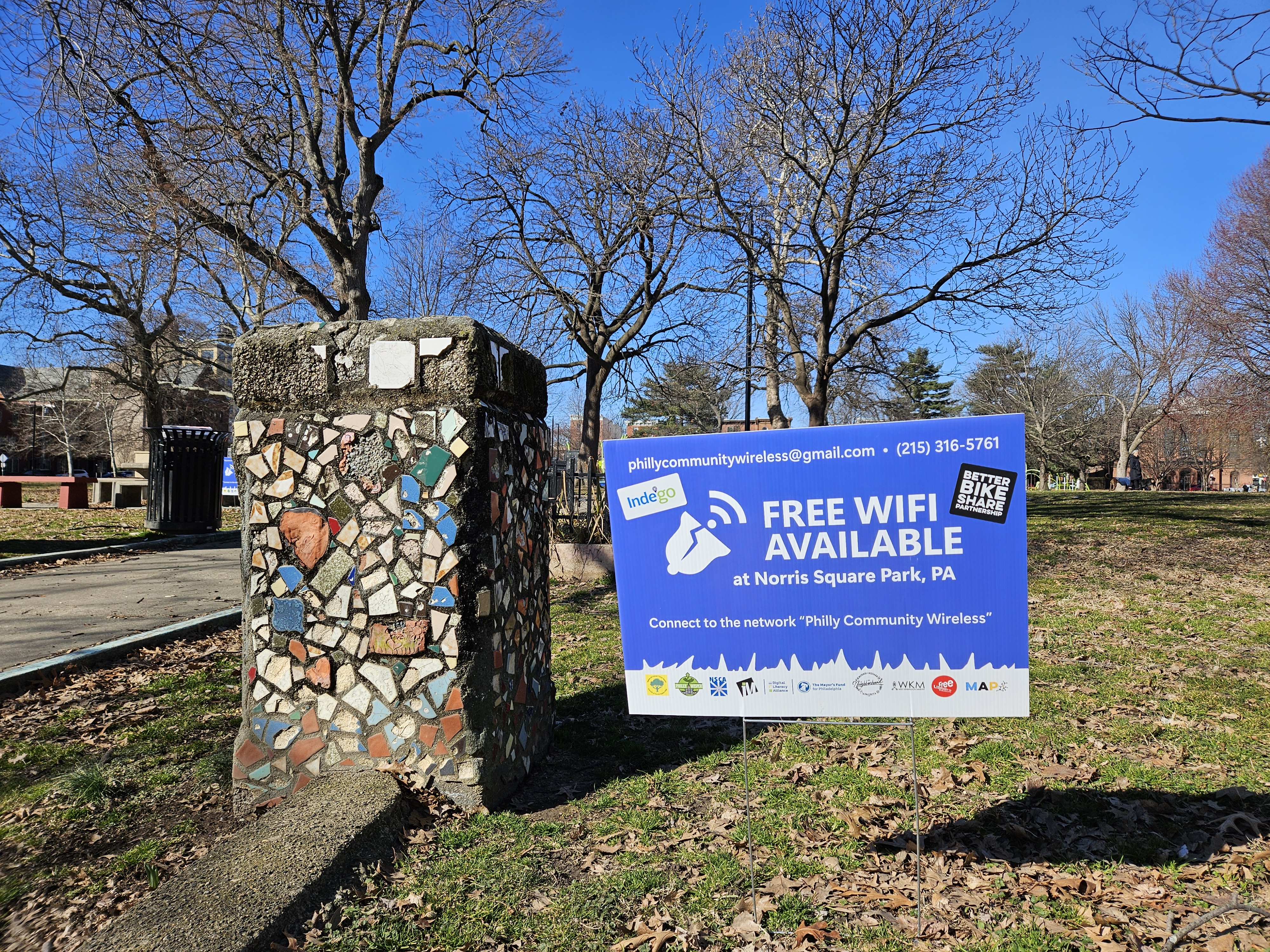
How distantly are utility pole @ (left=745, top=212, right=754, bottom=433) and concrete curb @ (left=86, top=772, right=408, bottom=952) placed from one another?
12.0 metres

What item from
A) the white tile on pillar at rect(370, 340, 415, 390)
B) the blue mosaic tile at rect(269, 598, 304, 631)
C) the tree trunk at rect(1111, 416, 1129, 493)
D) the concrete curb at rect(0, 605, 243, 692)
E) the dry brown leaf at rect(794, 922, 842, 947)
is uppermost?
the tree trunk at rect(1111, 416, 1129, 493)

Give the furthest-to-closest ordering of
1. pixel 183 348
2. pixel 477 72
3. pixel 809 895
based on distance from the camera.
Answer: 1. pixel 183 348
2. pixel 477 72
3. pixel 809 895

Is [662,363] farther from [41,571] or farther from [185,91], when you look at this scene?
[41,571]

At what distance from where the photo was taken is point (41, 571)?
1003 cm

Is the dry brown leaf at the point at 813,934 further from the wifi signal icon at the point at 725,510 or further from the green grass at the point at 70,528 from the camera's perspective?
the green grass at the point at 70,528

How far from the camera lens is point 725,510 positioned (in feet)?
10.6

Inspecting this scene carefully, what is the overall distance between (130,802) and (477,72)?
13.4 metres

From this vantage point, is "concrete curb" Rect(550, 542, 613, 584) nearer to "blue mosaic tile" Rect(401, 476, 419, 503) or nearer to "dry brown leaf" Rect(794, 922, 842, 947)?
"blue mosaic tile" Rect(401, 476, 419, 503)

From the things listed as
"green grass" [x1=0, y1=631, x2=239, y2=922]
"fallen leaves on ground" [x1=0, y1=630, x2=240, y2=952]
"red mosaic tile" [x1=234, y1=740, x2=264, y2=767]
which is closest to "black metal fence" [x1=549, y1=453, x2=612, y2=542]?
"green grass" [x1=0, y1=631, x2=239, y2=922]

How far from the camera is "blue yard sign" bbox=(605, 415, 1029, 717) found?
297cm

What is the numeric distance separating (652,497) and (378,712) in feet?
6.42

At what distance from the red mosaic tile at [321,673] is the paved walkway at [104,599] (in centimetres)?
337

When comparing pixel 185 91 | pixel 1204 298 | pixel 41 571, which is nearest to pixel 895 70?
pixel 185 91

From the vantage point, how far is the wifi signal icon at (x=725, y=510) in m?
3.21
